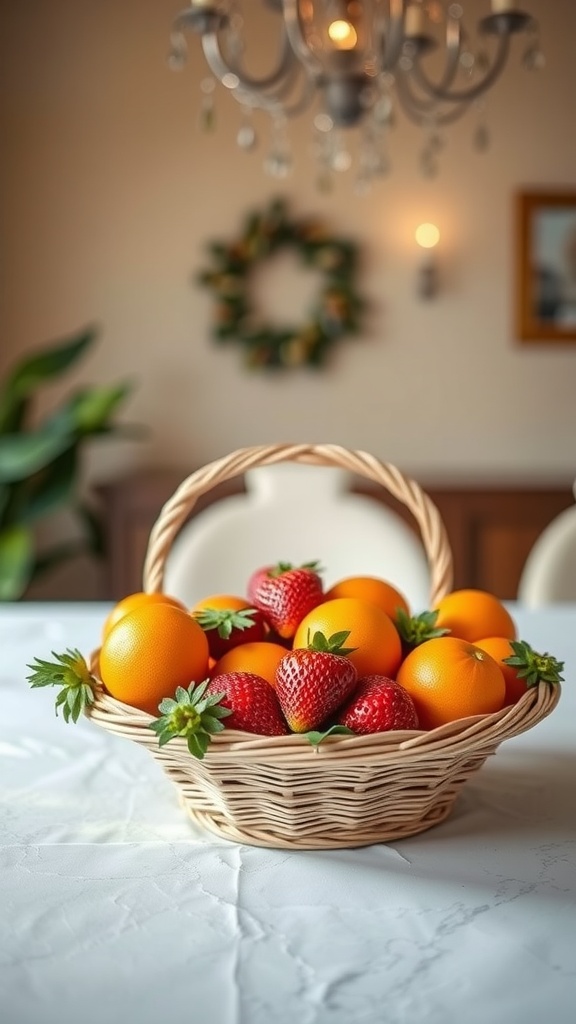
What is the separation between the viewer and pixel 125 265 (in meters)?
3.73

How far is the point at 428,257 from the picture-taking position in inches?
147

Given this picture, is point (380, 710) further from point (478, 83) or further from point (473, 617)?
point (478, 83)

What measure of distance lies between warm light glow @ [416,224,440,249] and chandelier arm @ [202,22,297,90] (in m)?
1.88

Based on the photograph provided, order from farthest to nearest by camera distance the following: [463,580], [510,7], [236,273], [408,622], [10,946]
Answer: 1. [236,273]
2. [463,580]
3. [510,7]
4. [408,622]
5. [10,946]

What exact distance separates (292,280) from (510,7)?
2.06 meters

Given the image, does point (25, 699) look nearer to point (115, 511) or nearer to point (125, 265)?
point (115, 511)

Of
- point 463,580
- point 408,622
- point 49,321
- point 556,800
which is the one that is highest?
point 49,321

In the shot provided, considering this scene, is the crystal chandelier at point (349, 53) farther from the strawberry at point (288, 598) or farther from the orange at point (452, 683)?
the orange at point (452, 683)

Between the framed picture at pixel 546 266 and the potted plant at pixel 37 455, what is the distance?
1.55 m

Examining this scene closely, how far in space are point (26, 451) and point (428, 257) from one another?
→ 165cm

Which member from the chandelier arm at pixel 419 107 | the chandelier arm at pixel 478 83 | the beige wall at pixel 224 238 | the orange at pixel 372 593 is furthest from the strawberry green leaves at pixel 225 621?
the beige wall at pixel 224 238

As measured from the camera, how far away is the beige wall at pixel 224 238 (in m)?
3.66

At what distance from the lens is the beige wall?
3660mm

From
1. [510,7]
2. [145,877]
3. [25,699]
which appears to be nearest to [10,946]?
[145,877]
